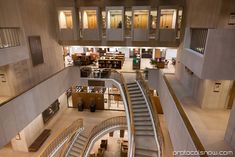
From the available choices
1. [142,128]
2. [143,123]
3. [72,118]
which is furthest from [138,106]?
[72,118]

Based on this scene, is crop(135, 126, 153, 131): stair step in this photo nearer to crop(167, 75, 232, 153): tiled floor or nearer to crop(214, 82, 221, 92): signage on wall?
crop(167, 75, 232, 153): tiled floor

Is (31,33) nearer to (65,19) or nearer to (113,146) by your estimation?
(65,19)

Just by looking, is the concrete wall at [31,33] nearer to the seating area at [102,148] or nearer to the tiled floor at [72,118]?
the tiled floor at [72,118]

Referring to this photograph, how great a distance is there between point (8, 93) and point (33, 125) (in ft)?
10.8

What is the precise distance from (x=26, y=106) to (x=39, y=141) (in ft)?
15.0

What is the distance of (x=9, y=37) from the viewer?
8383mm

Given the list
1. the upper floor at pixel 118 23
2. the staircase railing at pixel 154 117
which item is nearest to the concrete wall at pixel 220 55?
the staircase railing at pixel 154 117

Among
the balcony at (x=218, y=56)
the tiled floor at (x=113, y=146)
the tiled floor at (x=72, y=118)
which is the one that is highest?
the balcony at (x=218, y=56)

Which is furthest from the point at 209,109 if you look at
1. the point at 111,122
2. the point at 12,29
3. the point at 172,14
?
the point at 12,29

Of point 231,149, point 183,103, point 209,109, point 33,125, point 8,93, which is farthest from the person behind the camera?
point 33,125

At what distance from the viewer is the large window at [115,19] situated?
13.0 metres

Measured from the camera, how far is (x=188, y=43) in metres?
8.89

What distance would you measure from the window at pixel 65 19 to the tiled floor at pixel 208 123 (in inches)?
432

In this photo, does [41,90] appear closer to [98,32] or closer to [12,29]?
[12,29]
